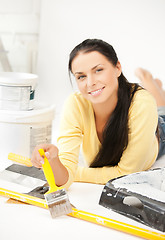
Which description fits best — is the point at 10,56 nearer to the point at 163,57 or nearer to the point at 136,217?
the point at 163,57

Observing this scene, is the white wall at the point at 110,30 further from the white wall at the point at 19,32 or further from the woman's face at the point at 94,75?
the woman's face at the point at 94,75

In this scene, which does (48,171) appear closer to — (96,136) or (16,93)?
(96,136)

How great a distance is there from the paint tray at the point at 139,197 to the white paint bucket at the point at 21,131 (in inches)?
17.2

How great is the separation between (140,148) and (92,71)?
26 centimetres

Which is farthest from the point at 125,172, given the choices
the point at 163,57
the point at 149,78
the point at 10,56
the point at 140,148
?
the point at 10,56

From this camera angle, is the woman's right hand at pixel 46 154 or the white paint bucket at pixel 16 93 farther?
the white paint bucket at pixel 16 93

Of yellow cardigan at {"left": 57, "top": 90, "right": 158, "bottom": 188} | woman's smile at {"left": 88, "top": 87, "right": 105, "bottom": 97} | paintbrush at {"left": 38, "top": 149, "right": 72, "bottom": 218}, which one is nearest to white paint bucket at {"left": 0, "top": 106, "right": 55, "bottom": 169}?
yellow cardigan at {"left": 57, "top": 90, "right": 158, "bottom": 188}

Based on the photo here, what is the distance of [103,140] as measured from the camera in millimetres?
1015

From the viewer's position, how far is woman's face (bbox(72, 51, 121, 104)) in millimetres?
890

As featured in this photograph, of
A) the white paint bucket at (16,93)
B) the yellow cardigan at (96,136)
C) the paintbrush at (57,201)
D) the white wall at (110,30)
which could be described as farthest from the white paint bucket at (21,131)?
the white wall at (110,30)

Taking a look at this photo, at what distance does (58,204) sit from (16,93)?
0.52 m

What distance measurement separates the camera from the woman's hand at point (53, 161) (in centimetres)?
76

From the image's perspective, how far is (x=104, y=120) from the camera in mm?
1020

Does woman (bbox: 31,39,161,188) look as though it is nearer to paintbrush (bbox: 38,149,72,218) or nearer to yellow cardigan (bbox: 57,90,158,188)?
yellow cardigan (bbox: 57,90,158,188)
